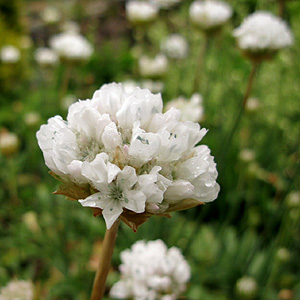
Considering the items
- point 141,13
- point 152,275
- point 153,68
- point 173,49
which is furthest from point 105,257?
point 173,49

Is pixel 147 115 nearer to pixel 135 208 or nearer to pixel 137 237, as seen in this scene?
pixel 135 208

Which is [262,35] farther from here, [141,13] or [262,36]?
[141,13]

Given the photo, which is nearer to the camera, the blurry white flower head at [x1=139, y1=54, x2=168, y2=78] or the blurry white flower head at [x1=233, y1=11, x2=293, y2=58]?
the blurry white flower head at [x1=233, y1=11, x2=293, y2=58]

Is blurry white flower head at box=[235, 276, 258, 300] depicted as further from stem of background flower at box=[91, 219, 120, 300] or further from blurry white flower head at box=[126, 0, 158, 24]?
blurry white flower head at box=[126, 0, 158, 24]

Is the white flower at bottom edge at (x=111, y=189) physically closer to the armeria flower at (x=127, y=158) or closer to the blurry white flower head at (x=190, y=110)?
the armeria flower at (x=127, y=158)

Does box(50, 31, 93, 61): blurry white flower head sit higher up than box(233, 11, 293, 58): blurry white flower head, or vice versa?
box(233, 11, 293, 58): blurry white flower head

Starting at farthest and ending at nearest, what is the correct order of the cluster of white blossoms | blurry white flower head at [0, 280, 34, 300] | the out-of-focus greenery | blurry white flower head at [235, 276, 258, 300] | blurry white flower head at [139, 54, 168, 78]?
blurry white flower head at [139, 54, 168, 78], the out-of-focus greenery, blurry white flower head at [235, 276, 258, 300], blurry white flower head at [0, 280, 34, 300], the cluster of white blossoms

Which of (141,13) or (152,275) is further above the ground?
(141,13)

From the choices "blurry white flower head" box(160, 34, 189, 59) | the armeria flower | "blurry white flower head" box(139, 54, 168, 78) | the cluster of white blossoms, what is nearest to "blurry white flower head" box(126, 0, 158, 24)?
"blurry white flower head" box(139, 54, 168, 78)

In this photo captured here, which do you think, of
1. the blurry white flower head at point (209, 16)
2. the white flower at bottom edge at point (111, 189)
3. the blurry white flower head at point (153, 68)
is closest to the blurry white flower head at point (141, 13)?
the blurry white flower head at point (153, 68)
